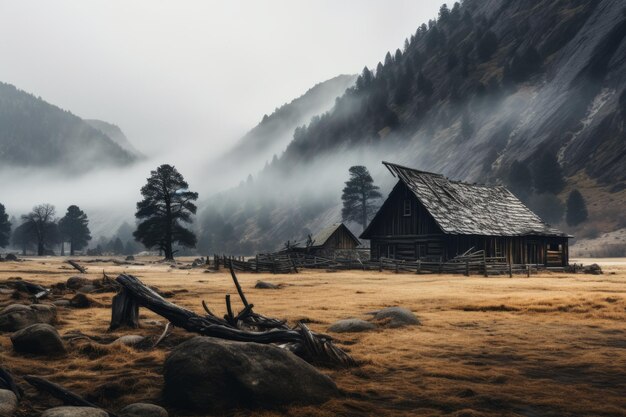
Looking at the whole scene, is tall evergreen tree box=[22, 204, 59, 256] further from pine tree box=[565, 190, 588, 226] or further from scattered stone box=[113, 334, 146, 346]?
pine tree box=[565, 190, 588, 226]

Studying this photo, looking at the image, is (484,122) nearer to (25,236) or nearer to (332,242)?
(332,242)

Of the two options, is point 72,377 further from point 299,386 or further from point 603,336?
point 603,336

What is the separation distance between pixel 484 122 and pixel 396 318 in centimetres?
9739

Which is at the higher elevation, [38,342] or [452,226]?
[452,226]

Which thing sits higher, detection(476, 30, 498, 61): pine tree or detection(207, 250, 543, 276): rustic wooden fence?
detection(476, 30, 498, 61): pine tree

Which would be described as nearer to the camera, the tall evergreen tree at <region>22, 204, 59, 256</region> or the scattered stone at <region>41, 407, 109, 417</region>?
the scattered stone at <region>41, 407, 109, 417</region>

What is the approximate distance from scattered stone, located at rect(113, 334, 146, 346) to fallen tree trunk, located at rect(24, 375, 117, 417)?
113 inches

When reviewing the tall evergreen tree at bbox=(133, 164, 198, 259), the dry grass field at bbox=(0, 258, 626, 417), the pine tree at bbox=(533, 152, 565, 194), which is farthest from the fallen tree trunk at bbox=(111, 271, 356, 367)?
the pine tree at bbox=(533, 152, 565, 194)

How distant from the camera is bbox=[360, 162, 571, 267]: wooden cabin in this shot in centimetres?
3544

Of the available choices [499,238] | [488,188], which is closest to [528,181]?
[488,188]

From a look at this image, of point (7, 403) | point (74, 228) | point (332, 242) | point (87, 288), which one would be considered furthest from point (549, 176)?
point (74, 228)

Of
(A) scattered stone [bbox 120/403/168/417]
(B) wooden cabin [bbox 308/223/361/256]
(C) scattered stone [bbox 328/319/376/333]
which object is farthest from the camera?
(B) wooden cabin [bbox 308/223/361/256]

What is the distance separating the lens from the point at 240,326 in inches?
323

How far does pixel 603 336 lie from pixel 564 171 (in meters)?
76.3
